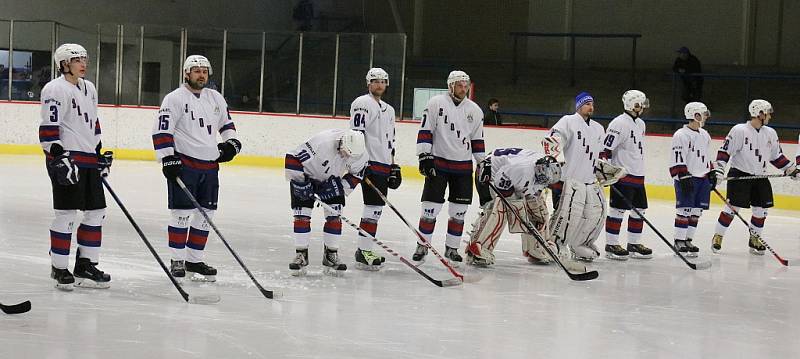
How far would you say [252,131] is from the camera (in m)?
15.6

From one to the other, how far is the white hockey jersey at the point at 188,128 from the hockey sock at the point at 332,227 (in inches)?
32.0

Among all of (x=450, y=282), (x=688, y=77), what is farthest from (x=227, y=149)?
(x=688, y=77)

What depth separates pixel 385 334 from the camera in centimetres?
508

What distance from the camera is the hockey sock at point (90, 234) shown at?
5.90 meters

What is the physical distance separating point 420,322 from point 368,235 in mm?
1492

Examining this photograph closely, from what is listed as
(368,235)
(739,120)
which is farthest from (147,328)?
(739,120)

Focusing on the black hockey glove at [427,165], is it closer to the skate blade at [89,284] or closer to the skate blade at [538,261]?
the skate blade at [538,261]

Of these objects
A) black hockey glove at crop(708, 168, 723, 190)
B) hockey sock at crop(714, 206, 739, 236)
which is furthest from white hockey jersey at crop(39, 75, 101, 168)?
hockey sock at crop(714, 206, 739, 236)

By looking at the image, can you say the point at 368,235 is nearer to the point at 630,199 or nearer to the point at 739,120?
the point at 630,199

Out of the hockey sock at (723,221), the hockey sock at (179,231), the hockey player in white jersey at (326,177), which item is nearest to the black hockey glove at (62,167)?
the hockey sock at (179,231)

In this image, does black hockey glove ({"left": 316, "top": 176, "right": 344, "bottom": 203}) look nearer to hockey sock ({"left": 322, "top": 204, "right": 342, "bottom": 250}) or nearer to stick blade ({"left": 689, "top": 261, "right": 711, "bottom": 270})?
hockey sock ({"left": 322, "top": 204, "right": 342, "bottom": 250})

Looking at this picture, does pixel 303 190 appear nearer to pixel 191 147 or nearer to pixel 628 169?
pixel 191 147

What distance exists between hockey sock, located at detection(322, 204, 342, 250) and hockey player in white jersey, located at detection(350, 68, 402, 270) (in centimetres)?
35

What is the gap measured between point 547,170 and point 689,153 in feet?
5.49
